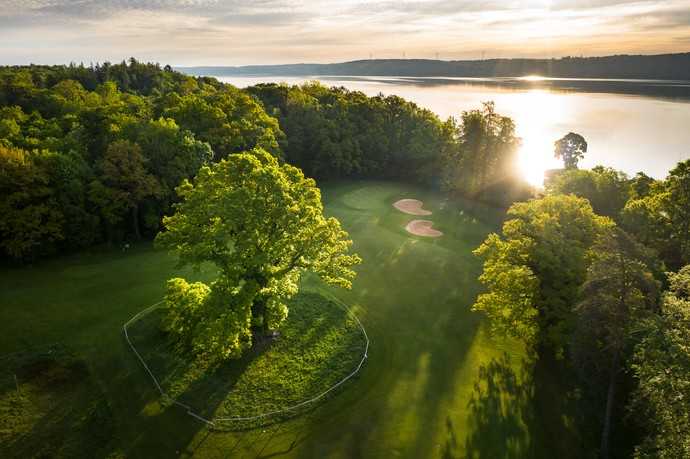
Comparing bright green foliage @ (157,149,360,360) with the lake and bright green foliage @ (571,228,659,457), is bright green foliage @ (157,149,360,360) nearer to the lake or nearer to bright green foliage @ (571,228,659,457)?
bright green foliage @ (571,228,659,457)

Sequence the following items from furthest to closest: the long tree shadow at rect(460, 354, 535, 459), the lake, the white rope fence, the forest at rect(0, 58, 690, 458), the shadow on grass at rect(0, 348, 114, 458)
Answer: the lake
the white rope fence
the long tree shadow at rect(460, 354, 535, 459)
the shadow on grass at rect(0, 348, 114, 458)
the forest at rect(0, 58, 690, 458)

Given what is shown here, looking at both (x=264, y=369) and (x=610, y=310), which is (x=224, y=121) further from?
(x=610, y=310)

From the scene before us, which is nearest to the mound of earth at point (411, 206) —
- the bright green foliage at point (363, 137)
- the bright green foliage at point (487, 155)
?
the bright green foliage at point (487, 155)

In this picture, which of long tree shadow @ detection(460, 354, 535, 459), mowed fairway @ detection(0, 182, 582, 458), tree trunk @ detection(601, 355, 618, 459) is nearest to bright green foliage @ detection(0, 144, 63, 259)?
mowed fairway @ detection(0, 182, 582, 458)

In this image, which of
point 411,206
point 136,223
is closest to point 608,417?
point 411,206

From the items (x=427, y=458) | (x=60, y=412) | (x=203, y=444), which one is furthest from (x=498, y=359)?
(x=60, y=412)
